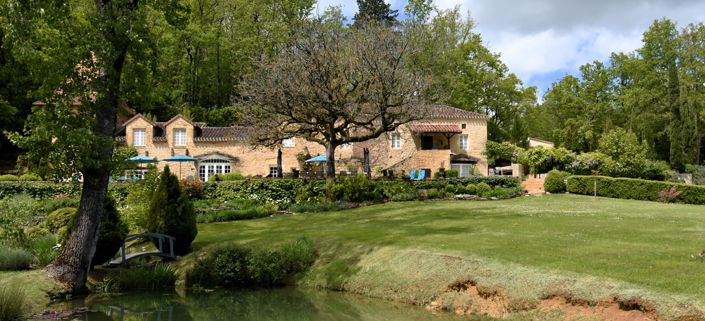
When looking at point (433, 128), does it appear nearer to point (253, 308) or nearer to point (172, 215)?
point (172, 215)

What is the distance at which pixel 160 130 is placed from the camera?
149 ft

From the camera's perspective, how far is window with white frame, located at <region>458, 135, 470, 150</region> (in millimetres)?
46812

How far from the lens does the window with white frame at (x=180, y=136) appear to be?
44.4 metres

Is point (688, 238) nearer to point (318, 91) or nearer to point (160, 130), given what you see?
point (318, 91)

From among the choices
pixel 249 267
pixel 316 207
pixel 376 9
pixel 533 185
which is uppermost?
pixel 376 9

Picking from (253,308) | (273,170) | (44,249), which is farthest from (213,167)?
(253,308)

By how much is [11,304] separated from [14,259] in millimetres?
4122

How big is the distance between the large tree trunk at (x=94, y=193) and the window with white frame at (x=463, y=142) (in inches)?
1398

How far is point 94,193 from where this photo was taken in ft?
46.9

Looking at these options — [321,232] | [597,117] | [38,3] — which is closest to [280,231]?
[321,232]

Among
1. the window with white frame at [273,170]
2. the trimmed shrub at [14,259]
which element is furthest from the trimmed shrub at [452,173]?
the trimmed shrub at [14,259]

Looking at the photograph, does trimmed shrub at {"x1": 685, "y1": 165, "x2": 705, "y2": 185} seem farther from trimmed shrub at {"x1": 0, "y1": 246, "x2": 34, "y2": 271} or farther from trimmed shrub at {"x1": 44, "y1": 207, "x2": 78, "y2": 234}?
trimmed shrub at {"x1": 0, "y1": 246, "x2": 34, "y2": 271}

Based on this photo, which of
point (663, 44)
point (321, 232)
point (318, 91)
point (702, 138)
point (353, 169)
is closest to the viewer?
point (321, 232)

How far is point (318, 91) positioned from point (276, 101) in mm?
2585
